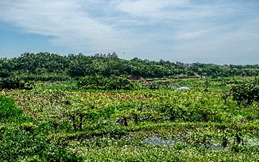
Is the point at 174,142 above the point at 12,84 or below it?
below

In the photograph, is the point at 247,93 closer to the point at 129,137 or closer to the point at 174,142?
the point at 174,142

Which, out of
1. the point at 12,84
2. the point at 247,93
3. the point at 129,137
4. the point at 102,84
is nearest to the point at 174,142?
the point at 129,137

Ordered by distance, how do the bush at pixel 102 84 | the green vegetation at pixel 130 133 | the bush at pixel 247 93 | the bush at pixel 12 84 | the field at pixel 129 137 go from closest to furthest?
the field at pixel 129 137
the green vegetation at pixel 130 133
the bush at pixel 247 93
the bush at pixel 12 84
the bush at pixel 102 84

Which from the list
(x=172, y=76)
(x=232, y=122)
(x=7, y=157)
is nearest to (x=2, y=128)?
(x=7, y=157)

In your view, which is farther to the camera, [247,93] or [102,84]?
[102,84]

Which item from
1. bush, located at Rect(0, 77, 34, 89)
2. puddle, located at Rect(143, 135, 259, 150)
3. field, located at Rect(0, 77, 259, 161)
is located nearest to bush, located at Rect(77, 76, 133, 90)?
bush, located at Rect(0, 77, 34, 89)

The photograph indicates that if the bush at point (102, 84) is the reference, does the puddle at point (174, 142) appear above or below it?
below

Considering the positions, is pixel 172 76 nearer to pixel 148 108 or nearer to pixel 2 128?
pixel 148 108

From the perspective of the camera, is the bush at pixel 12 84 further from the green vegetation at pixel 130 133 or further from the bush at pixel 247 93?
the bush at pixel 247 93

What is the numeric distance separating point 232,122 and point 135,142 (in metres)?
8.58

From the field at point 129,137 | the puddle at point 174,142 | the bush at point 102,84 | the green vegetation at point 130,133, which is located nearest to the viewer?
the field at point 129,137

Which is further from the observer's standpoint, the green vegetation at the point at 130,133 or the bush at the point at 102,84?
the bush at the point at 102,84

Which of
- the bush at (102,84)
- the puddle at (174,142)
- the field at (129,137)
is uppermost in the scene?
the bush at (102,84)

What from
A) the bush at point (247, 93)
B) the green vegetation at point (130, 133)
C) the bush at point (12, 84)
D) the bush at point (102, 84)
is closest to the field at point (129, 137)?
the green vegetation at point (130, 133)
